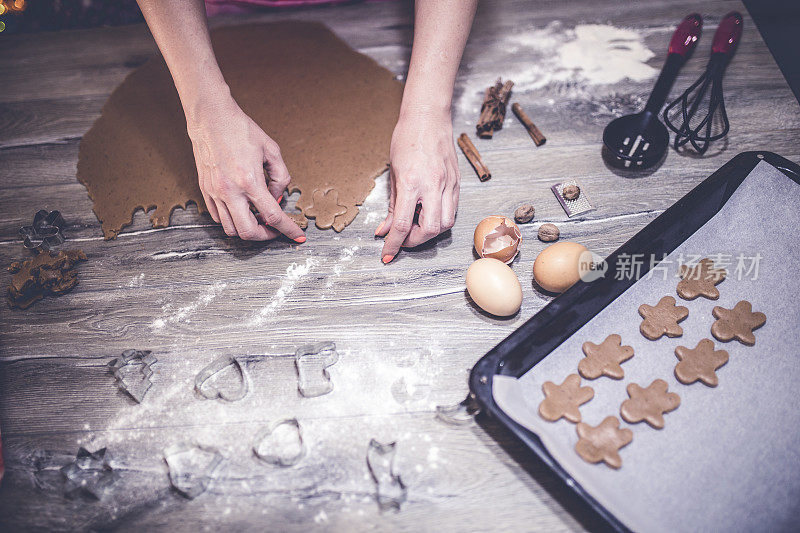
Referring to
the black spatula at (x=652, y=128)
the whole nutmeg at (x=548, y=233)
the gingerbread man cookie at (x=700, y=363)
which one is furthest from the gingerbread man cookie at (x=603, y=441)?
the black spatula at (x=652, y=128)

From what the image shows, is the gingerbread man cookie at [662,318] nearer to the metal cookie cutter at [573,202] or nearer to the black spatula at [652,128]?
the metal cookie cutter at [573,202]

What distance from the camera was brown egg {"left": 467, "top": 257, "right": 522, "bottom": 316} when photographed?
89cm

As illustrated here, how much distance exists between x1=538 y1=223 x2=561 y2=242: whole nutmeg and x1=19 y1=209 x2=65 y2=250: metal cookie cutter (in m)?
1.11

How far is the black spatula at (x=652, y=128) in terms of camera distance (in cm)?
108

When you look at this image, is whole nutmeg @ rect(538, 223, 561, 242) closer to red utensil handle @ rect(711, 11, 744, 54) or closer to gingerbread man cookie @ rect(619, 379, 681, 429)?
gingerbread man cookie @ rect(619, 379, 681, 429)

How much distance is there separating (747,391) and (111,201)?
4.63ft

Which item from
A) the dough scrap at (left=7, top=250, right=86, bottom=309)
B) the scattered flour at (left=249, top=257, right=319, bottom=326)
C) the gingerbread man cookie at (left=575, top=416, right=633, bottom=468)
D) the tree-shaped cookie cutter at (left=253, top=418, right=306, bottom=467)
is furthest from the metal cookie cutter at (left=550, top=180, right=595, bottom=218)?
the dough scrap at (left=7, top=250, right=86, bottom=309)

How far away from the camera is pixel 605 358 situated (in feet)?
2.74

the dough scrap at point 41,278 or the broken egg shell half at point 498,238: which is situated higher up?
the broken egg shell half at point 498,238

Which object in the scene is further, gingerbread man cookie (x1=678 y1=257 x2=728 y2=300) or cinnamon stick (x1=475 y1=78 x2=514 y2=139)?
cinnamon stick (x1=475 y1=78 x2=514 y2=139)

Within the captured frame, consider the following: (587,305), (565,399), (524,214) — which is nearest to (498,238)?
(524,214)

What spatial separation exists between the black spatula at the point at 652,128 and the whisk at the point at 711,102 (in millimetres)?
43

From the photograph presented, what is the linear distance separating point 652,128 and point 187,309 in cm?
115

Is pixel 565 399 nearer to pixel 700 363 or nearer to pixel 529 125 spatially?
pixel 700 363
